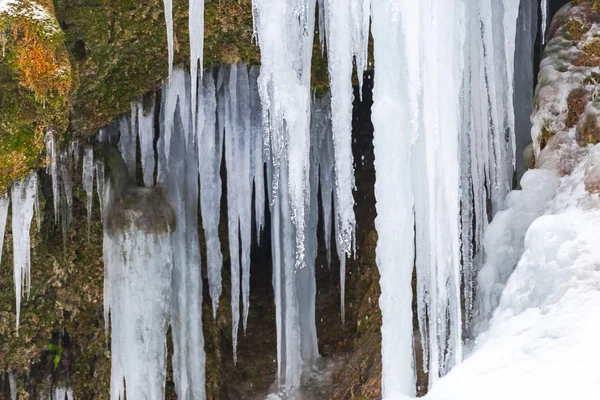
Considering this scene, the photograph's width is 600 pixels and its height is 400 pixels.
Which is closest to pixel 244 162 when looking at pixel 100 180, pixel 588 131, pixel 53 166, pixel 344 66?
pixel 100 180

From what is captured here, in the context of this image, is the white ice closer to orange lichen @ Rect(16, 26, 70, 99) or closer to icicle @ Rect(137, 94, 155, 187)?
icicle @ Rect(137, 94, 155, 187)

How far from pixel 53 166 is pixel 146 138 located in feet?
3.66

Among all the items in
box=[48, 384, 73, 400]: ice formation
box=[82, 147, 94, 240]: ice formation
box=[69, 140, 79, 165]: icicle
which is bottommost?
box=[48, 384, 73, 400]: ice formation

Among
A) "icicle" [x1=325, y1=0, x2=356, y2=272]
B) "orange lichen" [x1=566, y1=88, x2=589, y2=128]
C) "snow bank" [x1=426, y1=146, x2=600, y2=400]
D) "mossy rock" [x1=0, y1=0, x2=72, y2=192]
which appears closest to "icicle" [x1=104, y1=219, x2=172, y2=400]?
"mossy rock" [x1=0, y1=0, x2=72, y2=192]

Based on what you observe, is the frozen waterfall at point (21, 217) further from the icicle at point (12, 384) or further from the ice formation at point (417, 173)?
the ice formation at point (417, 173)

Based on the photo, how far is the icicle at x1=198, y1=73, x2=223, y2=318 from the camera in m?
6.97

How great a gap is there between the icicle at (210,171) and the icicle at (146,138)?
0.49m

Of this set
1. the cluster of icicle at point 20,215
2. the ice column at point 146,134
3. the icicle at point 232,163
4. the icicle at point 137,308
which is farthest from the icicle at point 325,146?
the cluster of icicle at point 20,215

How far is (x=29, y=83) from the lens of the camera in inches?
208

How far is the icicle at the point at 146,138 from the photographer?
274 inches

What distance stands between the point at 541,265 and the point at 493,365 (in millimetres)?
736

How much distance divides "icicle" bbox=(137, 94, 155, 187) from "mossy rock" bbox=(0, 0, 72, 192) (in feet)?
4.21

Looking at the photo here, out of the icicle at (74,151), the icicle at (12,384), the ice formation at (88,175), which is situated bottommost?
the icicle at (12,384)

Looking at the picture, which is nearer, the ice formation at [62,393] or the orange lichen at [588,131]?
the orange lichen at [588,131]
